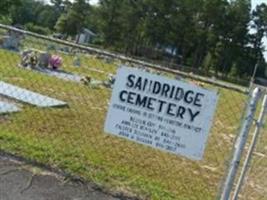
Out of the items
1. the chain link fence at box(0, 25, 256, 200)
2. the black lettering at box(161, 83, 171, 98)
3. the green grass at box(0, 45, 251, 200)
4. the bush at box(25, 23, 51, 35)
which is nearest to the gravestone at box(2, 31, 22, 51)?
the chain link fence at box(0, 25, 256, 200)

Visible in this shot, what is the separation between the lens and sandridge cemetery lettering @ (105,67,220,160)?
589 cm

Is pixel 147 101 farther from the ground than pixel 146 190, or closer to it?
farther from the ground

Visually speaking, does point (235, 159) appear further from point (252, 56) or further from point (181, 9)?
point (252, 56)

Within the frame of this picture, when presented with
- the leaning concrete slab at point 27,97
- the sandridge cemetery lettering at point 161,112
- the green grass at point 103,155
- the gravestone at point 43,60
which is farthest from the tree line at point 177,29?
the sandridge cemetery lettering at point 161,112

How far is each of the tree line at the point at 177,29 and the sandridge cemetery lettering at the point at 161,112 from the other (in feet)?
229

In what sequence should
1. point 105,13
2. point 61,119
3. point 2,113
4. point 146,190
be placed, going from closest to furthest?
point 146,190
point 2,113
point 61,119
point 105,13

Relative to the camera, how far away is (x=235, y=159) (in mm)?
5594

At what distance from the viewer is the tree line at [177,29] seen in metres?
79.3

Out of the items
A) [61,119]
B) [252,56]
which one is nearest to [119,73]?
[61,119]

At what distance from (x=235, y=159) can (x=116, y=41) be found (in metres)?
75.5

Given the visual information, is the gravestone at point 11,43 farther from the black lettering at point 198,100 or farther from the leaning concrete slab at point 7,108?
the black lettering at point 198,100

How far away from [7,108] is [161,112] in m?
4.81

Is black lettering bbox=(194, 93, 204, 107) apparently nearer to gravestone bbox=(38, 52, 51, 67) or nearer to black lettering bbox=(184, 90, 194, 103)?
black lettering bbox=(184, 90, 194, 103)

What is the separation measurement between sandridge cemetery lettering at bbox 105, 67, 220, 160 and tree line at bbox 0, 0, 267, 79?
6983cm
